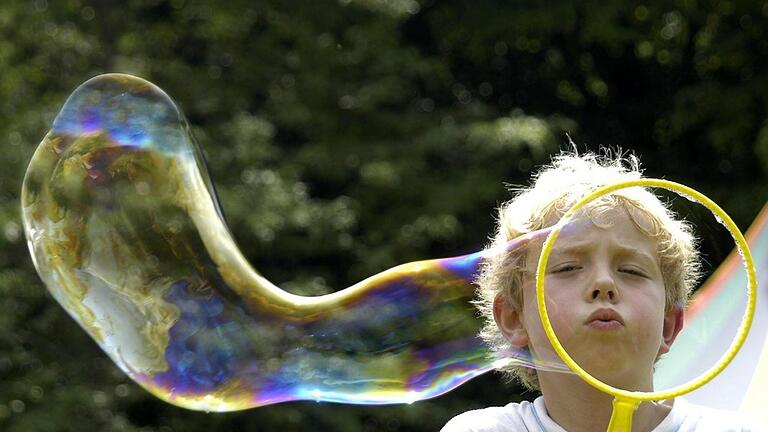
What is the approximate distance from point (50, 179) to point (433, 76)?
383 cm

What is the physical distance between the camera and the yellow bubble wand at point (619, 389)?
190 cm

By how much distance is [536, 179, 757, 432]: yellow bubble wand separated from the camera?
190 centimetres

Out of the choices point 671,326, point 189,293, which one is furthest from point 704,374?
point 189,293

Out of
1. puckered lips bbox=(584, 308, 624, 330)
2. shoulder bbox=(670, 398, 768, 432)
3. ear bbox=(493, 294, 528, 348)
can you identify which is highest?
puckered lips bbox=(584, 308, 624, 330)

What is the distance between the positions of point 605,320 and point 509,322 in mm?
302

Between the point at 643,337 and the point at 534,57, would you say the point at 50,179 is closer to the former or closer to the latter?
the point at 643,337

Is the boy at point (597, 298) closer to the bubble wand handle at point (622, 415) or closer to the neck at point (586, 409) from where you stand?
the neck at point (586, 409)

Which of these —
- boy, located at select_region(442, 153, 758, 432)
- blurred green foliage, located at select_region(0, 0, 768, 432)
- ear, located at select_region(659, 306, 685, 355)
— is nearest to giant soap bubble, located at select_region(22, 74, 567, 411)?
boy, located at select_region(442, 153, 758, 432)

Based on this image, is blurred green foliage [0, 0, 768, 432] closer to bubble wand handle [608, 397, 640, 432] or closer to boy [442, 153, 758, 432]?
boy [442, 153, 758, 432]

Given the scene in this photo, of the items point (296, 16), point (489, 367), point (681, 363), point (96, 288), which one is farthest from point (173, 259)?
point (296, 16)

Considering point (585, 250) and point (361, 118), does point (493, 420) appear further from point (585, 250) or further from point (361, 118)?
point (361, 118)

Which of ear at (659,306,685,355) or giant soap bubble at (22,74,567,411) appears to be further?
giant soap bubble at (22,74,567,411)

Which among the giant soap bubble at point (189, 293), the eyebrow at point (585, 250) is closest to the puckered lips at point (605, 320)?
the eyebrow at point (585, 250)

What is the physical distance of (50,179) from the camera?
9.28 ft
